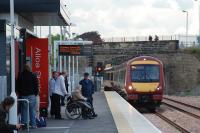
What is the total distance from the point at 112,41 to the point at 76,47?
59942mm

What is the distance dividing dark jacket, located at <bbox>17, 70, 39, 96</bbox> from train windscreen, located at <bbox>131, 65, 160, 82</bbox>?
65.1 feet

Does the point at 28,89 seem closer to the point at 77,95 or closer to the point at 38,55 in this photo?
the point at 38,55

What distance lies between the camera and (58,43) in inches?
1474

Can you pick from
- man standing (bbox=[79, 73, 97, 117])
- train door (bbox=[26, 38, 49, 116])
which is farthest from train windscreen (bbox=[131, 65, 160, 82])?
train door (bbox=[26, 38, 49, 116])

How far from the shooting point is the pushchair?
2289cm

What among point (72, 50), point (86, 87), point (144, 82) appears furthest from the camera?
point (144, 82)

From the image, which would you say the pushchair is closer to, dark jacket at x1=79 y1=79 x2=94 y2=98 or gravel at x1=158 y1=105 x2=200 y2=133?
dark jacket at x1=79 y1=79 x2=94 y2=98

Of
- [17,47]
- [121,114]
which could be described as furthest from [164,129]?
[17,47]

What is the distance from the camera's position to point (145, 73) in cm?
3800

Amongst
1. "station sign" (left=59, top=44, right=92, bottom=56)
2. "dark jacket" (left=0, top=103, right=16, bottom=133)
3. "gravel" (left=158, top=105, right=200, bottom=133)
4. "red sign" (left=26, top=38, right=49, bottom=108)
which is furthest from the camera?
"station sign" (left=59, top=44, right=92, bottom=56)

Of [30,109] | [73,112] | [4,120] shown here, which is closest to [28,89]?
[30,109]

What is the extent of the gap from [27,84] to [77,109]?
5.28m

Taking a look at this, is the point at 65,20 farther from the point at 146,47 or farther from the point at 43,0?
the point at 146,47

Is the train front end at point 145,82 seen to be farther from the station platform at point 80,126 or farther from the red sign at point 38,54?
the red sign at point 38,54
